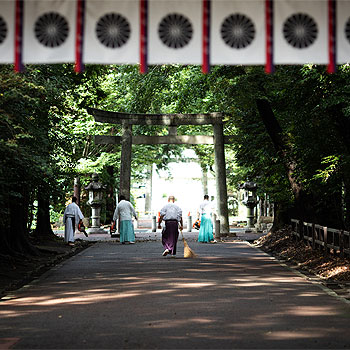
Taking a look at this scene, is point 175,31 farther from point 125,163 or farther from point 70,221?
point 125,163

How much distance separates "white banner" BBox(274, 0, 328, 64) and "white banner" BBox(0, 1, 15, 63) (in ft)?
10.2

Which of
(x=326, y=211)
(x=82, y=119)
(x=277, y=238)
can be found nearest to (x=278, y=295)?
(x=326, y=211)

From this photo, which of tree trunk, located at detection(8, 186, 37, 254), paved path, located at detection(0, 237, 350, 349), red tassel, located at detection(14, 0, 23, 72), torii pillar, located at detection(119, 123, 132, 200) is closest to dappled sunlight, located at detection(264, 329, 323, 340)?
paved path, located at detection(0, 237, 350, 349)

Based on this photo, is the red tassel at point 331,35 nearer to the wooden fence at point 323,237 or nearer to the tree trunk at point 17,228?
the wooden fence at point 323,237

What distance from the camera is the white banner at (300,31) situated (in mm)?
8703

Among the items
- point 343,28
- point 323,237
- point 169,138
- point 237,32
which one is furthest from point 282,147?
point 237,32

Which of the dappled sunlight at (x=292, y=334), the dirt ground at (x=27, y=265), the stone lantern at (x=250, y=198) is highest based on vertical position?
the stone lantern at (x=250, y=198)

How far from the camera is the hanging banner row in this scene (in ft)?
28.5

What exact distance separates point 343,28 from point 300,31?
1.74ft

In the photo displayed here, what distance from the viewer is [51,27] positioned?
8695 millimetres

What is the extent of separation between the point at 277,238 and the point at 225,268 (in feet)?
33.9

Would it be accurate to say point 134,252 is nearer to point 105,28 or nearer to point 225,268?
point 225,268

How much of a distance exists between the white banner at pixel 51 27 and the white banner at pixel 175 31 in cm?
96

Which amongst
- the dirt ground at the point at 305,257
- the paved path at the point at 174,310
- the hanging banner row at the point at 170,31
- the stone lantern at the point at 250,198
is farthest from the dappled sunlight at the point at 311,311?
the stone lantern at the point at 250,198
